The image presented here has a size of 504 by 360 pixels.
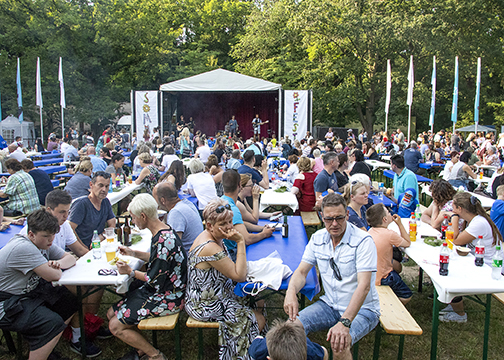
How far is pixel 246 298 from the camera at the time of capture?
115 inches

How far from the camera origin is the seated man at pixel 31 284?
8.83 ft

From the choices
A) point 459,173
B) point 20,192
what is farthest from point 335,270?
point 459,173

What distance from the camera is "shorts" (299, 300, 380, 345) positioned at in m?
2.55

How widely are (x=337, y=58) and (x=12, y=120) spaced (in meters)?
19.4

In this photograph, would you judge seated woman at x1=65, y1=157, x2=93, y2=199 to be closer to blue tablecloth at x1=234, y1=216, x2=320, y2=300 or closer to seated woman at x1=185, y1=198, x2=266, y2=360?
blue tablecloth at x1=234, y1=216, x2=320, y2=300

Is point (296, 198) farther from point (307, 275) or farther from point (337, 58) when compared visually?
point (337, 58)

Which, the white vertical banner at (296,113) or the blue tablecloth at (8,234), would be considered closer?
the blue tablecloth at (8,234)

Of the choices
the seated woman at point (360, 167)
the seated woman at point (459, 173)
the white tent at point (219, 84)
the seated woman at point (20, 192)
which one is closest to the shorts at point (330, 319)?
the seated woman at point (20, 192)

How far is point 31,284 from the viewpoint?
111 inches

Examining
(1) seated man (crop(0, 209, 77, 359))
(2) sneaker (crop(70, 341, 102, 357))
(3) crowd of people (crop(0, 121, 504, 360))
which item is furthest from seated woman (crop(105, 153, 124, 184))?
(1) seated man (crop(0, 209, 77, 359))

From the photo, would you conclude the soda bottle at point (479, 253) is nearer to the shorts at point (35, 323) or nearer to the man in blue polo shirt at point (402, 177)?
the man in blue polo shirt at point (402, 177)

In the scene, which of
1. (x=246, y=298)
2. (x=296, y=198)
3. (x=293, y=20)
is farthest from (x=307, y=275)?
(x=293, y=20)

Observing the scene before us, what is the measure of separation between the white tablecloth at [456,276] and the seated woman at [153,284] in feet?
6.12

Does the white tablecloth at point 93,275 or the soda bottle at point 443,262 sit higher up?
the soda bottle at point 443,262
